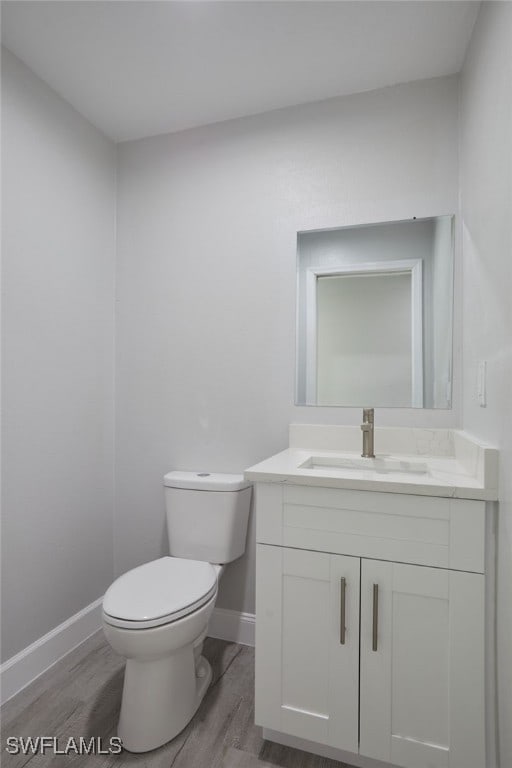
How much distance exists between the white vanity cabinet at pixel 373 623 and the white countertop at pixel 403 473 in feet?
0.11

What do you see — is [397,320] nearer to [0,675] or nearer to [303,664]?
[303,664]

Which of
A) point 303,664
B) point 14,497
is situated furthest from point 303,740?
point 14,497

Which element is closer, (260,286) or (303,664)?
(303,664)

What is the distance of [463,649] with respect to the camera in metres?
1.15

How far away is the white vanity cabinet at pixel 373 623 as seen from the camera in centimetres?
115

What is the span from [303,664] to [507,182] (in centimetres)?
148

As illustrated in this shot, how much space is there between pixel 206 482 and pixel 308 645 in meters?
0.76

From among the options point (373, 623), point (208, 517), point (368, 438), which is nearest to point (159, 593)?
point (208, 517)

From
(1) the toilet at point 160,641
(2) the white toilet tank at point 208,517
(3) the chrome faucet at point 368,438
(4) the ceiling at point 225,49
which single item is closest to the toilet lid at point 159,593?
(1) the toilet at point 160,641

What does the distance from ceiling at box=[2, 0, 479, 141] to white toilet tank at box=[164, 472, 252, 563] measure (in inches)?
66.2

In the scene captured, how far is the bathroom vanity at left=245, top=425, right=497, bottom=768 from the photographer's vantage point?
1.15 meters

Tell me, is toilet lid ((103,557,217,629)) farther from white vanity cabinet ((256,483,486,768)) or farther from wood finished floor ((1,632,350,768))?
wood finished floor ((1,632,350,768))

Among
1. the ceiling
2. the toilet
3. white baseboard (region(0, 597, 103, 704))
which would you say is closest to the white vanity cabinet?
the toilet

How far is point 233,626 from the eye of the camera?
194cm
